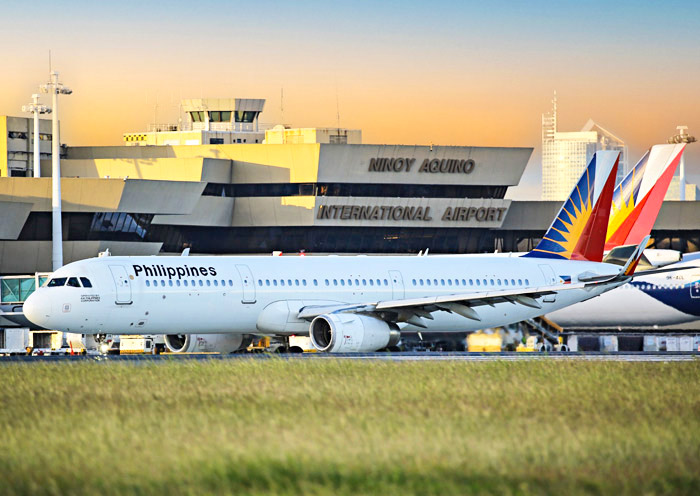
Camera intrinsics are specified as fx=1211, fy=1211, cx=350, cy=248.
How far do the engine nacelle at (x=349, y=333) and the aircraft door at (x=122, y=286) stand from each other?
632 centimetres

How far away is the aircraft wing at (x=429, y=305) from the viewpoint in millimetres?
41625

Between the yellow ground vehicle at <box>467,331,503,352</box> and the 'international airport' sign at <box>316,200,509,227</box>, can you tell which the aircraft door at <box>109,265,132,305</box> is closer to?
the yellow ground vehicle at <box>467,331,503,352</box>

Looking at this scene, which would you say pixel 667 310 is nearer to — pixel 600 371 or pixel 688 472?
pixel 600 371

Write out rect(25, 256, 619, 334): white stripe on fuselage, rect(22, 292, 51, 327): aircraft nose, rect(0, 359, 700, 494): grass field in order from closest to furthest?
1. rect(0, 359, 700, 494): grass field
2. rect(22, 292, 51, 327): aircraft nose
3. rect(25, 256, 619, 334): white stripe on fuselage

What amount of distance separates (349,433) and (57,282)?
23453 millimetres

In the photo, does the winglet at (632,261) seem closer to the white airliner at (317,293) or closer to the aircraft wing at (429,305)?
the white airliner at (317,293)

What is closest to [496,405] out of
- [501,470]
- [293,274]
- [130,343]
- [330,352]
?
[501,470]

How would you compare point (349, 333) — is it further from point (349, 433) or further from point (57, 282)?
point (349, 433)

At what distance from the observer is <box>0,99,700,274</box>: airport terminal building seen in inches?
3844

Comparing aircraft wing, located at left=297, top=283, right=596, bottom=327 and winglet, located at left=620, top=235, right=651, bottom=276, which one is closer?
aircraft wing, located at left=297, top=283, right=596, bottom=327

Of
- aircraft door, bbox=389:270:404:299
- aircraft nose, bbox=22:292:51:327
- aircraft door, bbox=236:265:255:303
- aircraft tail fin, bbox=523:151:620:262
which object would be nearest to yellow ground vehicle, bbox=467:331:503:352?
aircraft tail fin, bbox=523:151:620:262

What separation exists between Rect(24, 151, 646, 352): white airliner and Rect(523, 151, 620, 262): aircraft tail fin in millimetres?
57

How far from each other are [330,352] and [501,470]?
85.7ft

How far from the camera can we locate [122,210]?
8481 cm
